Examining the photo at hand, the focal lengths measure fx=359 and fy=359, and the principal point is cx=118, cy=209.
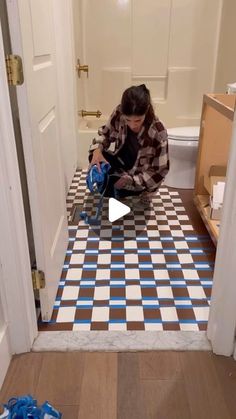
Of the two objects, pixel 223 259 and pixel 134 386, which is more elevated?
pixel 223 259

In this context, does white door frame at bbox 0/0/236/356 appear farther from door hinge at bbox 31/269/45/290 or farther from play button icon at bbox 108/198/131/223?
play button icon at bbox 108/198/131/223

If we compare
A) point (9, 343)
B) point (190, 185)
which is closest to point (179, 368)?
point (9, 343)

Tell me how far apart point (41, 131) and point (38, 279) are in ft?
1.60


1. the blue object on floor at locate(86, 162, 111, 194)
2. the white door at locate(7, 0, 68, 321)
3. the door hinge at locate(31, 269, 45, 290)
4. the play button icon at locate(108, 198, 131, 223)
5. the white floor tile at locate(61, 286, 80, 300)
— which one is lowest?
the white floor tile at locate(61, 286, 80, 300)

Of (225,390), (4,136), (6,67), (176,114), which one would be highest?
(6,67)

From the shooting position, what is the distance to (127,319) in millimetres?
1309

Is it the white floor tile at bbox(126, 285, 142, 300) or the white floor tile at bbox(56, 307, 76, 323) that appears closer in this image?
the white floor tile at bbox(56, 307, 76, 323)

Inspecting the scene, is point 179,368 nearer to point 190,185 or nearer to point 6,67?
point 6,67

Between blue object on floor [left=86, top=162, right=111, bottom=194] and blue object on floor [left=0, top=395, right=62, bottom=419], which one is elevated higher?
blue object on floor [left=86, top=162, right=111, bottom=194]

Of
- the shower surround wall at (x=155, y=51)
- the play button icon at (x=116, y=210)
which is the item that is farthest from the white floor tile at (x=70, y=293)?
the shower surround wall at (x=155, y=51)

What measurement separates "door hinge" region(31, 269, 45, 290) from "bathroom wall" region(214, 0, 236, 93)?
227 cm

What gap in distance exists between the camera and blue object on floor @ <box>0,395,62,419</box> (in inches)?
35.0

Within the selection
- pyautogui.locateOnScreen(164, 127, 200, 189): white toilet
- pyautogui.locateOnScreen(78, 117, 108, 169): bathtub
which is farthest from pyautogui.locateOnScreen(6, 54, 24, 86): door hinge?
pyautogui.locateOnScreen(78, 117, 108, 169): bathtub

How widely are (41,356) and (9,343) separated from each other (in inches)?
4.3
